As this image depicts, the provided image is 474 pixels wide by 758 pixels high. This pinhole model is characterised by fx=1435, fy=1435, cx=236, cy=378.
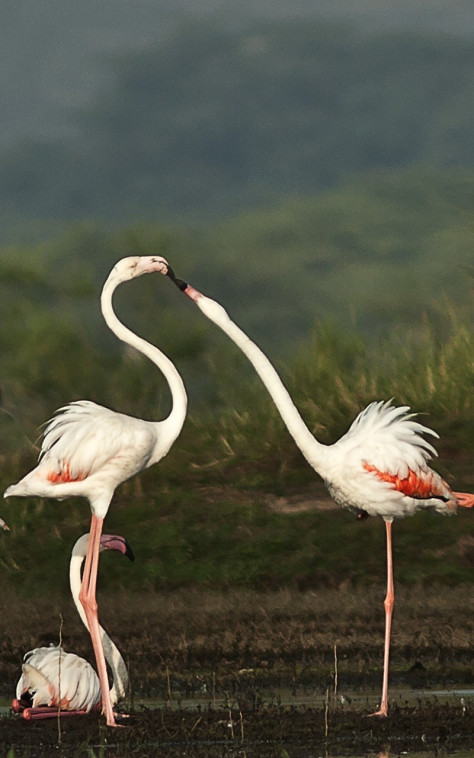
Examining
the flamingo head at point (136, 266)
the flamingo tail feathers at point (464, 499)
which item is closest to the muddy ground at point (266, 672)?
the flamingo tail feathers at point (464, 499)

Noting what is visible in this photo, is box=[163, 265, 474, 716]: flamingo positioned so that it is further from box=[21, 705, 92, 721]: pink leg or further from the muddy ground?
box=[21, 705, 92, 721]: pink leg

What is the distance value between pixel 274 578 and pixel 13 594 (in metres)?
2.61

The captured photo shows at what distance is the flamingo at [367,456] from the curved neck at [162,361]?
1.67ft

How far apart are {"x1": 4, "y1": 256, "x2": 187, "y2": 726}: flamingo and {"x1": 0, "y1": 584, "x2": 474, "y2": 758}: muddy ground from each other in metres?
0.86

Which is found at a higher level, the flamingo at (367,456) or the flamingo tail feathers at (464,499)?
the flamingo at (367,456)

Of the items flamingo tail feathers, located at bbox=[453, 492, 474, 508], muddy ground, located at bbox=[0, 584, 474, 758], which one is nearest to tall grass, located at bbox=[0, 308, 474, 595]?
muddy ground, located at bbox=[0, 584, 474, 758]

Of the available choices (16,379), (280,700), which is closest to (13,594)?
(280,700)

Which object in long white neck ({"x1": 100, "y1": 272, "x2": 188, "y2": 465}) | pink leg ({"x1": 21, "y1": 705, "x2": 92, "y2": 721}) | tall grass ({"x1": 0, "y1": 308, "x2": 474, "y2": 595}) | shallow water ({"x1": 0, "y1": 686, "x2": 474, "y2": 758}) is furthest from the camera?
tall grass ({"x1": 0, "y1": 308, "x2": 474, "y2": 595})

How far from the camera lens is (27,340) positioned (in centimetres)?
2908

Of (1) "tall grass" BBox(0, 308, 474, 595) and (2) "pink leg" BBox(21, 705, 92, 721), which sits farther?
(1) "tall grass" BBox(0, 308, 474, 595)

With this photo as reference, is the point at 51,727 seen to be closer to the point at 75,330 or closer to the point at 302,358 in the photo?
the point at 302,358

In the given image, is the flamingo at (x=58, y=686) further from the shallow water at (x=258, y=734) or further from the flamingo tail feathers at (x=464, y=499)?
the flamingo tail feathers at (x=464, y=499)

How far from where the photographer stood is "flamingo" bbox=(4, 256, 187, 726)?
9492mm

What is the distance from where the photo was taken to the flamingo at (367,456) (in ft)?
30.9
